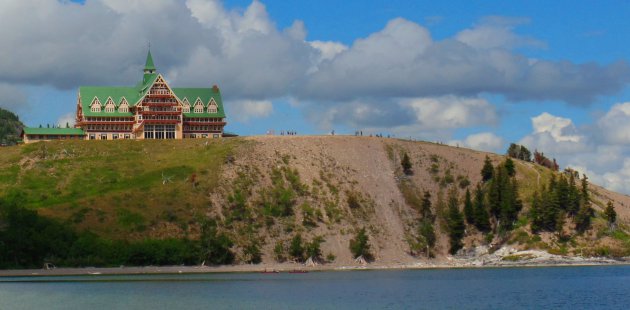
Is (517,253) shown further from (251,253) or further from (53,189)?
(53,189)

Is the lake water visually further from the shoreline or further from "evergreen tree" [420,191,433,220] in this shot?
"evergreen tree" [420,191,433,220]

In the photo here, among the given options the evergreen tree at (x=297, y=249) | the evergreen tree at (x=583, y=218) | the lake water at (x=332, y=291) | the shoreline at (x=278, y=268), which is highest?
the evergreen tree at (x=583, y=218)

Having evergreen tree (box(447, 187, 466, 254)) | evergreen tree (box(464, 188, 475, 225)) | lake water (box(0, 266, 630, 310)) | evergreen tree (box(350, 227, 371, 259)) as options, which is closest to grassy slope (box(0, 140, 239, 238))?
lake water (box(0, 266, 630, 310))

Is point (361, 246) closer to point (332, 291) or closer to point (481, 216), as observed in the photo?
point (481, 216)

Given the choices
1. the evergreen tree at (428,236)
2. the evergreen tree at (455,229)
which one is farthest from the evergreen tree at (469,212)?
the evergreen tree at (428,236)

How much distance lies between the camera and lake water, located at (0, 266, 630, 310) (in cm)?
10950

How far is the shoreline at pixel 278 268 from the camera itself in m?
156

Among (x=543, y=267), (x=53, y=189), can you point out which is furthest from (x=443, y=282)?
(x=53, y=189)

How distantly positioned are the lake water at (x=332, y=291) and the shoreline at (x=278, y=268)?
4532 millimetres

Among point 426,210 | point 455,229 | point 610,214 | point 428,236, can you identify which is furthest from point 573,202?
point 428,236

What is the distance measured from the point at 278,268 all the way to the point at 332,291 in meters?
45.8

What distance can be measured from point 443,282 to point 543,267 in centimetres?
4324

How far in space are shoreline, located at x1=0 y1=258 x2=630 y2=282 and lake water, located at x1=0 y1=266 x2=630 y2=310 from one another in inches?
178

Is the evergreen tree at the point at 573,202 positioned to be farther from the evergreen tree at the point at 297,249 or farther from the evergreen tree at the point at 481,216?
the evergreen tree at the point at 297,249
